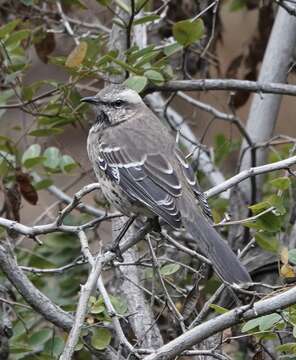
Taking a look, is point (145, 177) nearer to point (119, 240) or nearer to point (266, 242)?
point (119, 240)

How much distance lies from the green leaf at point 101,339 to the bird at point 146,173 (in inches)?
22.2

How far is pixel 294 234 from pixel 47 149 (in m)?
1.45

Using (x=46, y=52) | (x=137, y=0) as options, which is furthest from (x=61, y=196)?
(x=137, y=0)

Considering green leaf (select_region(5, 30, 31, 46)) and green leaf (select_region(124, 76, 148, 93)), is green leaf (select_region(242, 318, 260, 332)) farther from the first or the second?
green leaf (select_region(5, 30, 31, 46))

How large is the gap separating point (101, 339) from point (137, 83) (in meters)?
1.29

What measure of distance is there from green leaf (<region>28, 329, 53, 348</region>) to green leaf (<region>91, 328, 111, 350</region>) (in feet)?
1.98

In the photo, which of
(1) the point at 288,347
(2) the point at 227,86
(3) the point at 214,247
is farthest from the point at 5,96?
(1) the point at 288,347

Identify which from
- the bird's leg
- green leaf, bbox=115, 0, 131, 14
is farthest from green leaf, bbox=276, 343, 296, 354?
green leaf, bbox=115, 0, 131, 14

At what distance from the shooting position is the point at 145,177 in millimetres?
4570

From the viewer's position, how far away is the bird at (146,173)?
4.20 m

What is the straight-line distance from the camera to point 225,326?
10.5 ft

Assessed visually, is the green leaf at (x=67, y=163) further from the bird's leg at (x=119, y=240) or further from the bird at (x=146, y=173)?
the bird's leg at (x=119, y=240)

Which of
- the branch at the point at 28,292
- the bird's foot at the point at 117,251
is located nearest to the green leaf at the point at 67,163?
the bird's foot at the point at 117,251

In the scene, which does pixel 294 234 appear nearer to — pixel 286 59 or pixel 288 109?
pixel 286 59
